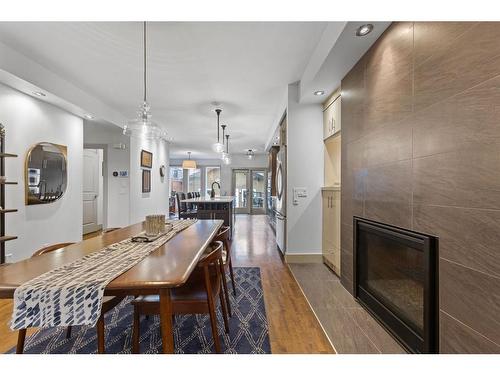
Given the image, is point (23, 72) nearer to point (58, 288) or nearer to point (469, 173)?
point (58, 288)

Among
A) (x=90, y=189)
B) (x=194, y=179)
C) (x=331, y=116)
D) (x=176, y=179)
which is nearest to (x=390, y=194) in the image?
(x=331, y=116)

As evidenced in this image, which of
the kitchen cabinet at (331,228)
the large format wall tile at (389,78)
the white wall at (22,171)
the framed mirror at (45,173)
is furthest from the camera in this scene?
the framed mirror at (45,173)

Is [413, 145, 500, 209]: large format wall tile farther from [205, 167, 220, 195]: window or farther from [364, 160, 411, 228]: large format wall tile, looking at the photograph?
[205, 167, 220, 195]: window

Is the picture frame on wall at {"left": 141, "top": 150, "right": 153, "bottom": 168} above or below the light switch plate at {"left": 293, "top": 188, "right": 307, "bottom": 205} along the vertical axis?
above

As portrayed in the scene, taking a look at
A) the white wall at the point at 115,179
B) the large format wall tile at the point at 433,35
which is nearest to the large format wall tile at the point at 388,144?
the large format wall tile at the point at 433,35

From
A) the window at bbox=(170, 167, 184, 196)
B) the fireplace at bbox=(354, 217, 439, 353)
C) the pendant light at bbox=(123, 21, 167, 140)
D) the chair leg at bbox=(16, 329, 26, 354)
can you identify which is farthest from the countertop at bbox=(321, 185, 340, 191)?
the window at bbox=(170, 167, 184, 196)

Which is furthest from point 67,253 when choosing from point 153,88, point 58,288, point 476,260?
point 153,88

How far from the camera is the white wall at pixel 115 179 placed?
17.8 ft

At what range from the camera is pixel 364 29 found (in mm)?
1963

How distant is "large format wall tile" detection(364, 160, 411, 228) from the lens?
172 cm

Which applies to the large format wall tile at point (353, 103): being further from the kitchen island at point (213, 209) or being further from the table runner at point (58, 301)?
the kitchen island at point (213, 209)

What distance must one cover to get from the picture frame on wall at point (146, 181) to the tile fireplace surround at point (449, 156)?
17.8 ft

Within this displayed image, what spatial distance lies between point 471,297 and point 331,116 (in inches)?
104

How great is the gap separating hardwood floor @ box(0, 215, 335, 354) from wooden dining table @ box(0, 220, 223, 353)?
899mm
